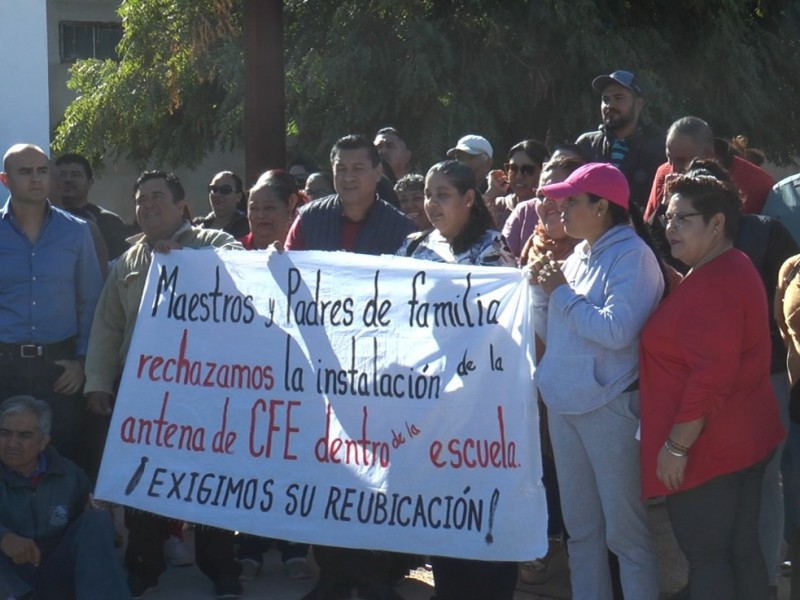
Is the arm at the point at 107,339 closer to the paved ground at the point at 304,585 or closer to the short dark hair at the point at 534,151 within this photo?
the paved ground at the point at 304,585

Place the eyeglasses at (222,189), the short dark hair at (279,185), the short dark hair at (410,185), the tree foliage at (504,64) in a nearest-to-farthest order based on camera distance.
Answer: the short dark hair at (279,185) < the short dark hair at (410,185) < the eyeglasses at (222,189) < the tree foliage at (504,64)

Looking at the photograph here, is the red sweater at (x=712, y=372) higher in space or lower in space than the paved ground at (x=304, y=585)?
higher

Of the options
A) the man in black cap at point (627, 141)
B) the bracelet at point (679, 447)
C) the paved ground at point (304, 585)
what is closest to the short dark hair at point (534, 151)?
the man in black cap at point (627, 141)

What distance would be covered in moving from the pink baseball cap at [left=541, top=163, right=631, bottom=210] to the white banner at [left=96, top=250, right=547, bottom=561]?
1.48 ft

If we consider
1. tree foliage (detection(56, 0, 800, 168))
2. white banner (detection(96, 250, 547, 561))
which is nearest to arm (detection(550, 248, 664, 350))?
white banner (detection(96, 250, 547, 561))

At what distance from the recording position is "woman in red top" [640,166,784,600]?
4.18 meters

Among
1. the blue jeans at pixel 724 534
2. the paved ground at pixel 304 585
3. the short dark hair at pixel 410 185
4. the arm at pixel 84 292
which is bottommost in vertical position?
the paved ground at pixel 304 585

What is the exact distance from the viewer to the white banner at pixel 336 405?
15.7 ft

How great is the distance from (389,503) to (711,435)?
1.33 metres

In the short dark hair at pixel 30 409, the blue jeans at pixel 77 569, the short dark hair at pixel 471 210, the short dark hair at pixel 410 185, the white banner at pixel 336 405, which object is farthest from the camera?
the short dark hair at pixel 410 185

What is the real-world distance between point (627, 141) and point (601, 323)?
8.69 feet

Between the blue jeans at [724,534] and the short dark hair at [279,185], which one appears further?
the short dark hair at [279,185]

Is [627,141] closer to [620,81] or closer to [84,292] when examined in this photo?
[620,81]

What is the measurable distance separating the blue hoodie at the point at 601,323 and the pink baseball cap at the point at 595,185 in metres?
0.13
